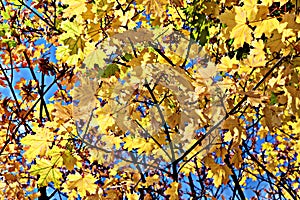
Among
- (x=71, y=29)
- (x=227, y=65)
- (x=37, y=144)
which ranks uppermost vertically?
(x=71, y=29)

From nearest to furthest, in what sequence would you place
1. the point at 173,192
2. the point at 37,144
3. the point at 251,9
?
the point at 251,9, the point at 37,144, the point at 173,192

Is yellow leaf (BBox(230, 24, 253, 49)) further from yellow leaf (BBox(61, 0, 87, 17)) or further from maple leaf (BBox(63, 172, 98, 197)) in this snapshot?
maple leaf (BBox(63, 172, 98, 197))

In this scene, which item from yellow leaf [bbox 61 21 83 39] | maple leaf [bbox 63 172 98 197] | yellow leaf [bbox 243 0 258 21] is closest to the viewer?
yellow leaf [bbox 243 0 258 21]

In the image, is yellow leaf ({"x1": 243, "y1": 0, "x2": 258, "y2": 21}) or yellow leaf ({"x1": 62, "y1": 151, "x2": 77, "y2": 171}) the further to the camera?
yellow leaf ({"x1": 62, "y1": 151, "x2": 77, "y2": 171})

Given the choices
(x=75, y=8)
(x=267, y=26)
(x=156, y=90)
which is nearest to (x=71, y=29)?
(x=75, y=8)

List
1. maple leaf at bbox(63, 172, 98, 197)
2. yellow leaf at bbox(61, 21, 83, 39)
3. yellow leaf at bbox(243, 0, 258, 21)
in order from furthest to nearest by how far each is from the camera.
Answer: maple leaf at bbox(63, 172, 98, 197) < yellow leaf at bbox(61, 21, 83, 39) < yellow leaf at bbox(243, 0, 258, 21)

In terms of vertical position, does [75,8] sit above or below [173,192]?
above

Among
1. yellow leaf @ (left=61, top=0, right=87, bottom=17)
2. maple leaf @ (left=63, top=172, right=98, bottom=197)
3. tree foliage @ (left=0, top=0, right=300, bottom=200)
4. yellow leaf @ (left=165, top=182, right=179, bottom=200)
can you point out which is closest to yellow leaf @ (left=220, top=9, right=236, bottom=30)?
tree foliage @ (left=0, top=0, right=300, bottom=200)

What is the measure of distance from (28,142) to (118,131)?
0.53 m

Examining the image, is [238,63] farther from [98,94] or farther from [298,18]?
[98,94]

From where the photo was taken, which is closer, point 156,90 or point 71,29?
point 71,29

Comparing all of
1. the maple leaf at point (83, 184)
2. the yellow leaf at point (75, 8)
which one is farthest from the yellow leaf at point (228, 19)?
the maple leaf at point (83, 184)

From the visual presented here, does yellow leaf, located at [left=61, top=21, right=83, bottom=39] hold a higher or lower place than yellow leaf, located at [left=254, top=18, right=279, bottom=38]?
higher

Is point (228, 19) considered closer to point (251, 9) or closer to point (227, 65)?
point (251, 9)
